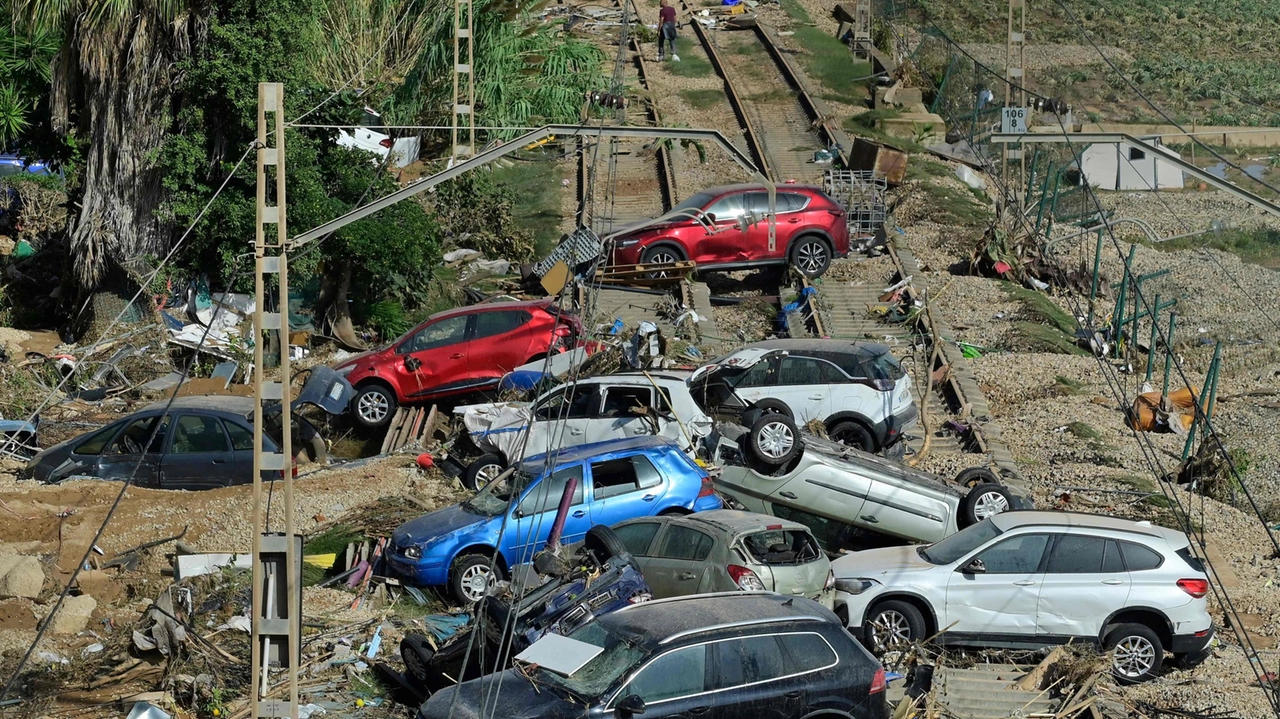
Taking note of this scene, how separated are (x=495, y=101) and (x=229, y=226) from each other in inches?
417

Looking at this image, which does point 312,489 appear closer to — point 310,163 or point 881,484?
point 881,484

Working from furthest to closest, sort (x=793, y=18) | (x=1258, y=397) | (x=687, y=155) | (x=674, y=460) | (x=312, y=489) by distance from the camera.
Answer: (x=793, y=18) → (x=687, y=155) → (x=1258, y=397) → (x=312, y=489) → (x=674, y=460)

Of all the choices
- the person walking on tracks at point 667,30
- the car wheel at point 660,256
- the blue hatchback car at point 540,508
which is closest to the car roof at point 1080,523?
the blue hatchback car at point 540,508

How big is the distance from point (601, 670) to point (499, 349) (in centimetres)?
1038

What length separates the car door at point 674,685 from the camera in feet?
32.0

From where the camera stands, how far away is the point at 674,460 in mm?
15148

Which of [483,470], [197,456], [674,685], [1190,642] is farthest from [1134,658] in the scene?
[197,456]

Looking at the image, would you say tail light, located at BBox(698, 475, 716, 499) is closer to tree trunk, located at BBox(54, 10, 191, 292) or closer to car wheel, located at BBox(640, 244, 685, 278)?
car wheel, located at BBox(640, 244, 685, 278)

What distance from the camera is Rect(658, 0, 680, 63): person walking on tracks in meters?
38.4

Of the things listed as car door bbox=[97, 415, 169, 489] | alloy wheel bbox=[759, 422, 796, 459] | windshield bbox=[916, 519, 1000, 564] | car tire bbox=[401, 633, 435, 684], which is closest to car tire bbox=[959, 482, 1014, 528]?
windshield bbox=[916, 519, 1000, 564]

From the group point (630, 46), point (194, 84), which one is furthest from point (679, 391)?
point (630, 46)

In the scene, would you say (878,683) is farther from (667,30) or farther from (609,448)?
(667,30)

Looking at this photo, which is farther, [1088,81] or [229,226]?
[1088,81]

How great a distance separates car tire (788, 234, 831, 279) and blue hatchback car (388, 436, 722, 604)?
933cm
